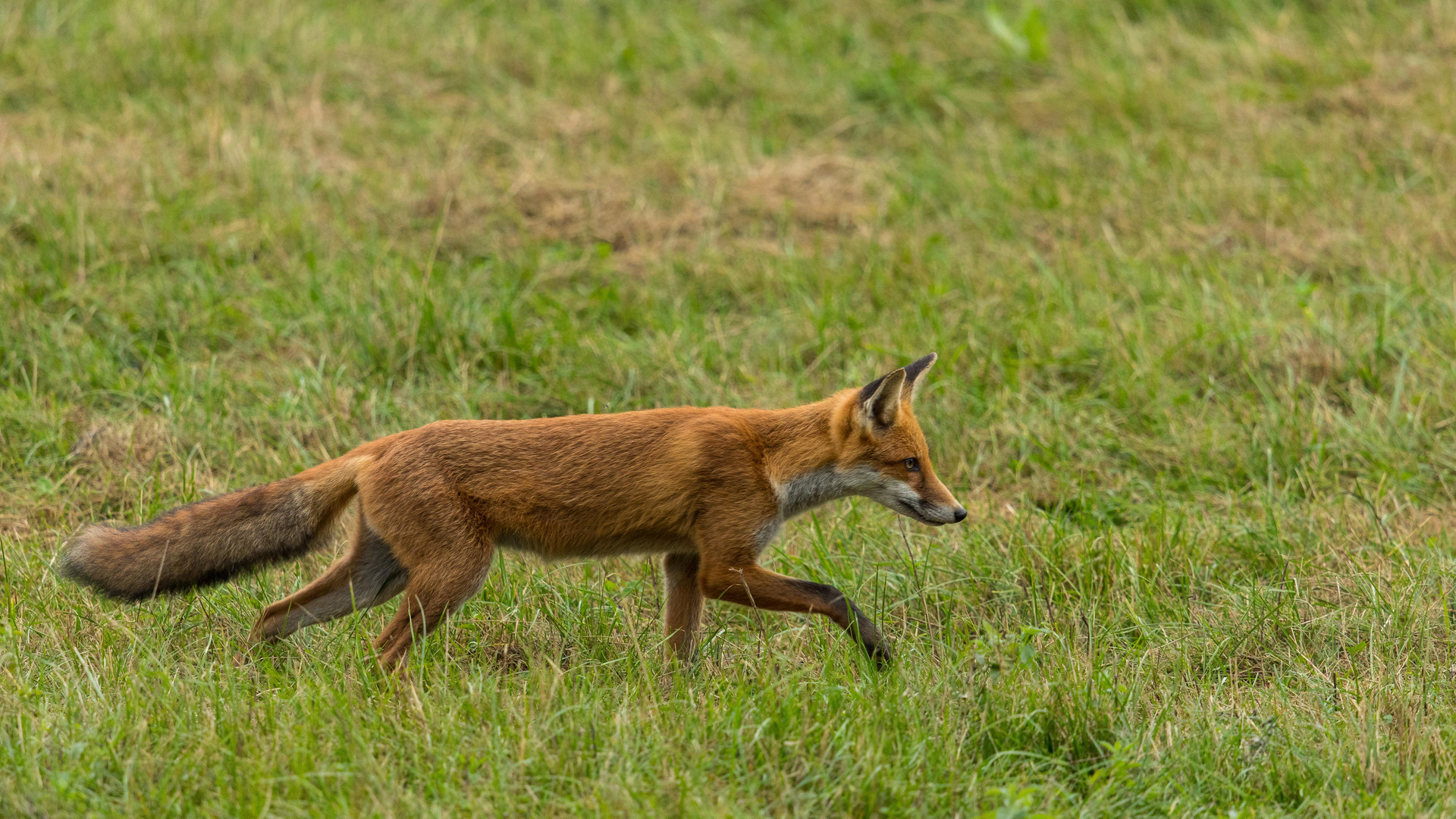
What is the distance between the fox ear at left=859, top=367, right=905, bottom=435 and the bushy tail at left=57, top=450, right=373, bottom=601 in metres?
1.90

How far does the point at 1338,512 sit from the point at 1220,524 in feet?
2.01

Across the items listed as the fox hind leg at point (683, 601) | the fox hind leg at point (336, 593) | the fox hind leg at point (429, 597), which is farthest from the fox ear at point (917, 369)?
the fox hind leg at point (336, 593)

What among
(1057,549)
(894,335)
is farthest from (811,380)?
(1057,549)

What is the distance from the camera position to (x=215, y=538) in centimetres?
496

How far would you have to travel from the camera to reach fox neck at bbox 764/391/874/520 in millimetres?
5246

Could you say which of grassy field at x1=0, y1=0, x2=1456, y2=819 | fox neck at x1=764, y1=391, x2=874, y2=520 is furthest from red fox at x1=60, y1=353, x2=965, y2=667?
grassy field at x1=0, y1=0, x2=1456, y2=819

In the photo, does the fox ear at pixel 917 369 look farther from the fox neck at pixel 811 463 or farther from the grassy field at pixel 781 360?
the grassy field at pixel 781 360

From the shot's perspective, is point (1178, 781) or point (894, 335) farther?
point (894, 335)

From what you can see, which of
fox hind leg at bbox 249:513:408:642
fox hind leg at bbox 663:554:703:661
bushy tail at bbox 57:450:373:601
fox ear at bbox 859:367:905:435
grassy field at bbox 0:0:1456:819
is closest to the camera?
grassy field at bbox 0:0:1456:819

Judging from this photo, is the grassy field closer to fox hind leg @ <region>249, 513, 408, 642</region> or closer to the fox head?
fox hind leg @ <region>249, 513, 408, 642</region>

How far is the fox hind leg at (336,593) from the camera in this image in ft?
17.1

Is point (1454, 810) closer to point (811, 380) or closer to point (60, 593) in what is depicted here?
point (811, 380)

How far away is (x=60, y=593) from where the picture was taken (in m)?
5.42

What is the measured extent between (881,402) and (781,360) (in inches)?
116
